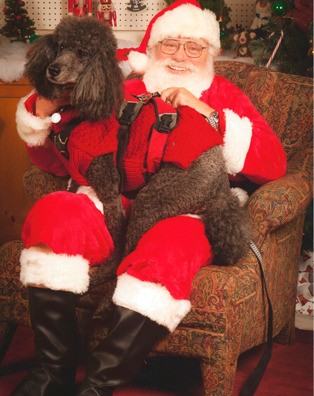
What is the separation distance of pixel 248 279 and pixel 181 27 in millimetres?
957

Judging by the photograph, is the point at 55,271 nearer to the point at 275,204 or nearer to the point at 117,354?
the point at 117,354

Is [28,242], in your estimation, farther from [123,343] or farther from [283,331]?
[283,331]

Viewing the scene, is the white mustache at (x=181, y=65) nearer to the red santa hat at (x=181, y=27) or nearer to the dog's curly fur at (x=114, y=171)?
the red santa hat at (x=181, y=27)

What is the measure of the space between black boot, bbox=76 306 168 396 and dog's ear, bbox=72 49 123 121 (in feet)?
1.71

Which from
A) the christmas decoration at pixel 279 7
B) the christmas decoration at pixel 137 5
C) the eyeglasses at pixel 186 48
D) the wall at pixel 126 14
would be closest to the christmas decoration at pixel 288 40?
the christmas decoration at pixel 279 7

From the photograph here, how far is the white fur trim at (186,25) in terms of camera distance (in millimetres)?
2115

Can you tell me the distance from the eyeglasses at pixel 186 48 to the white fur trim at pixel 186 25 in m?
0.03

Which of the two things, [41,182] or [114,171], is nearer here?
[114,171]

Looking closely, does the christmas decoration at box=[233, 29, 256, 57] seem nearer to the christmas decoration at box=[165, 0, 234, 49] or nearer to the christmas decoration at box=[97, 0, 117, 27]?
the christmas decoration at box=[165, 0, 234, 49]

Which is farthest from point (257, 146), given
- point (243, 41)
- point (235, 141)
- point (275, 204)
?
point (243, 41)

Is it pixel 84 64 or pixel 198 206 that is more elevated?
pixel 84 64

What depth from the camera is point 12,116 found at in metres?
2.91

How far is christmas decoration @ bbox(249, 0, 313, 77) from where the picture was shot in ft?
7.89

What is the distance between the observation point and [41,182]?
2066mm
